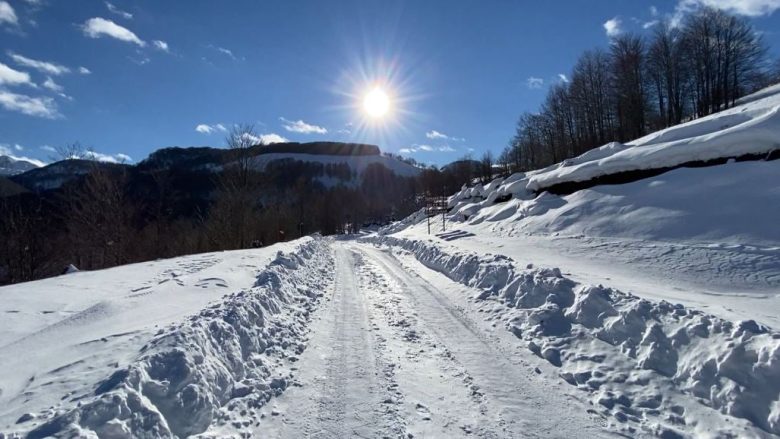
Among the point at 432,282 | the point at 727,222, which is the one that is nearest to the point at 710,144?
Answer: the point at 727,222

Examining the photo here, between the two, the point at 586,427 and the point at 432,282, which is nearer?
the point at 586,427

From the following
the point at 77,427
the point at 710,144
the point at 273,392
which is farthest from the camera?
the point at 710,144

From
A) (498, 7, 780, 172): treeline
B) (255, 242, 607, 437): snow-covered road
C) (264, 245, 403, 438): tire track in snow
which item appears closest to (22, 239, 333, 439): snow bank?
(264, 245, 403, 438): tire track in snow

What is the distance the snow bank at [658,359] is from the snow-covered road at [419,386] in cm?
51

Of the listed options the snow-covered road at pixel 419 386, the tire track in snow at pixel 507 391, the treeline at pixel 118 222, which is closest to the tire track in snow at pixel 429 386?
the snow-covered road at pixel 419 386

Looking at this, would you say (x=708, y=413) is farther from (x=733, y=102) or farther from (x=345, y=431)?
(x=733, y=102)

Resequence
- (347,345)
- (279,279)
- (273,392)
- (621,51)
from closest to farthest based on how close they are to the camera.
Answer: (273,392) < (347,345) < (279,279) < (621,51)

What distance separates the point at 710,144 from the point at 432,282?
15781 millimetres

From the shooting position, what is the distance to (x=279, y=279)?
10516 mm

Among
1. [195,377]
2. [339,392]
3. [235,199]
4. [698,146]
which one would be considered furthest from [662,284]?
[235,199]

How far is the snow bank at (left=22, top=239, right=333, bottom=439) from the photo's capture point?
3561 millimetres

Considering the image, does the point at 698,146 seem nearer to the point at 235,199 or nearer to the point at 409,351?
the point at 409,351

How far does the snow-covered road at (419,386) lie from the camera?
166 inches

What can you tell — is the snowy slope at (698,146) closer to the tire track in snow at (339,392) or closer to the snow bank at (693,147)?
the snow bank at (693,147)
